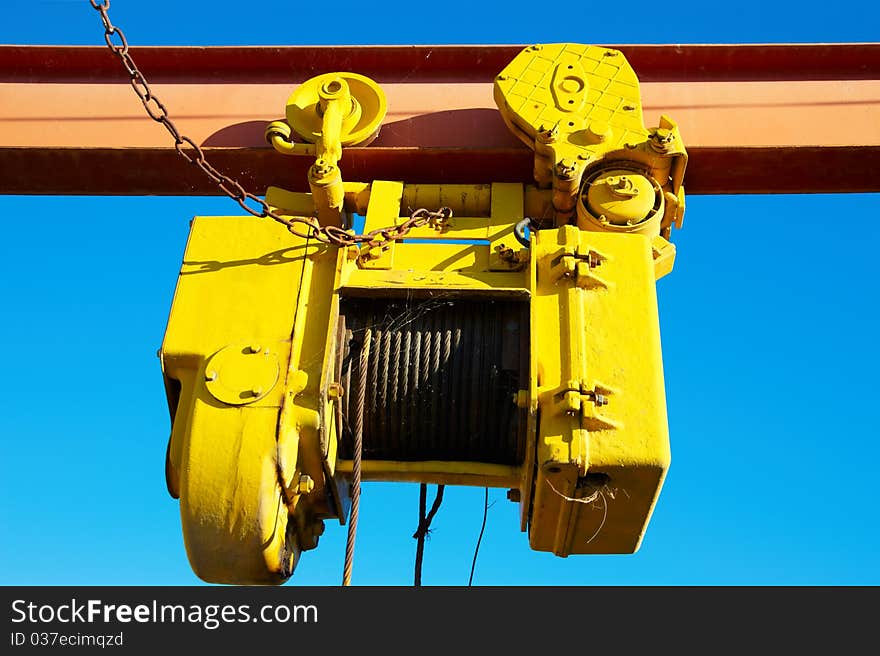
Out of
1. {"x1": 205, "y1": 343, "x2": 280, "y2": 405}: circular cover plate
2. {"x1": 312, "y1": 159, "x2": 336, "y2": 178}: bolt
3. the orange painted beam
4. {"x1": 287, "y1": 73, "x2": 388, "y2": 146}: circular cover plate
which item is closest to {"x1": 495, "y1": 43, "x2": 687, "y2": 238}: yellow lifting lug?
the orange painted beam

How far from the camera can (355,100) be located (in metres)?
4.58

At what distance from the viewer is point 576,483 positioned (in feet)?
11.1

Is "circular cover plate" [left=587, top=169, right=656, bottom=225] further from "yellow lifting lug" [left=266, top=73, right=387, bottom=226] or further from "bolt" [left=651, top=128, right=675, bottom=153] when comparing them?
"yellow lifting lug" [left=266, top=73, right=387, bottom=226]

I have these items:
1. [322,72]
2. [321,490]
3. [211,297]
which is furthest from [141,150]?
[321,490]

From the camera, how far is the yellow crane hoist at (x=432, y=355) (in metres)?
3.37

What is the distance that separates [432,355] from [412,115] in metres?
1.47

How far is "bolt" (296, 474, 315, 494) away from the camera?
355 centimetres

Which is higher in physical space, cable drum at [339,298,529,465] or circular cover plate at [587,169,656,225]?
circular cover plate at [587,169,656,225]

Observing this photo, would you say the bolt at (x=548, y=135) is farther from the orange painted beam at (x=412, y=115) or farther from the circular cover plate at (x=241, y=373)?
the circular cover plate at (x=241, y=373)

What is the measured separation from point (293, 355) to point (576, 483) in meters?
0.99

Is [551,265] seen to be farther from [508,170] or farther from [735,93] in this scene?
[735,93]

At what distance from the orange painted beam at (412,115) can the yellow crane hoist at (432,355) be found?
0.41m

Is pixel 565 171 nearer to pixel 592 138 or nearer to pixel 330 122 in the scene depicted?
pixel 592 138

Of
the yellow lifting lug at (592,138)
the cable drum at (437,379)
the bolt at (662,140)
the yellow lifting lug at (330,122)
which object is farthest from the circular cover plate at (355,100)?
the bolt at (662,140)
